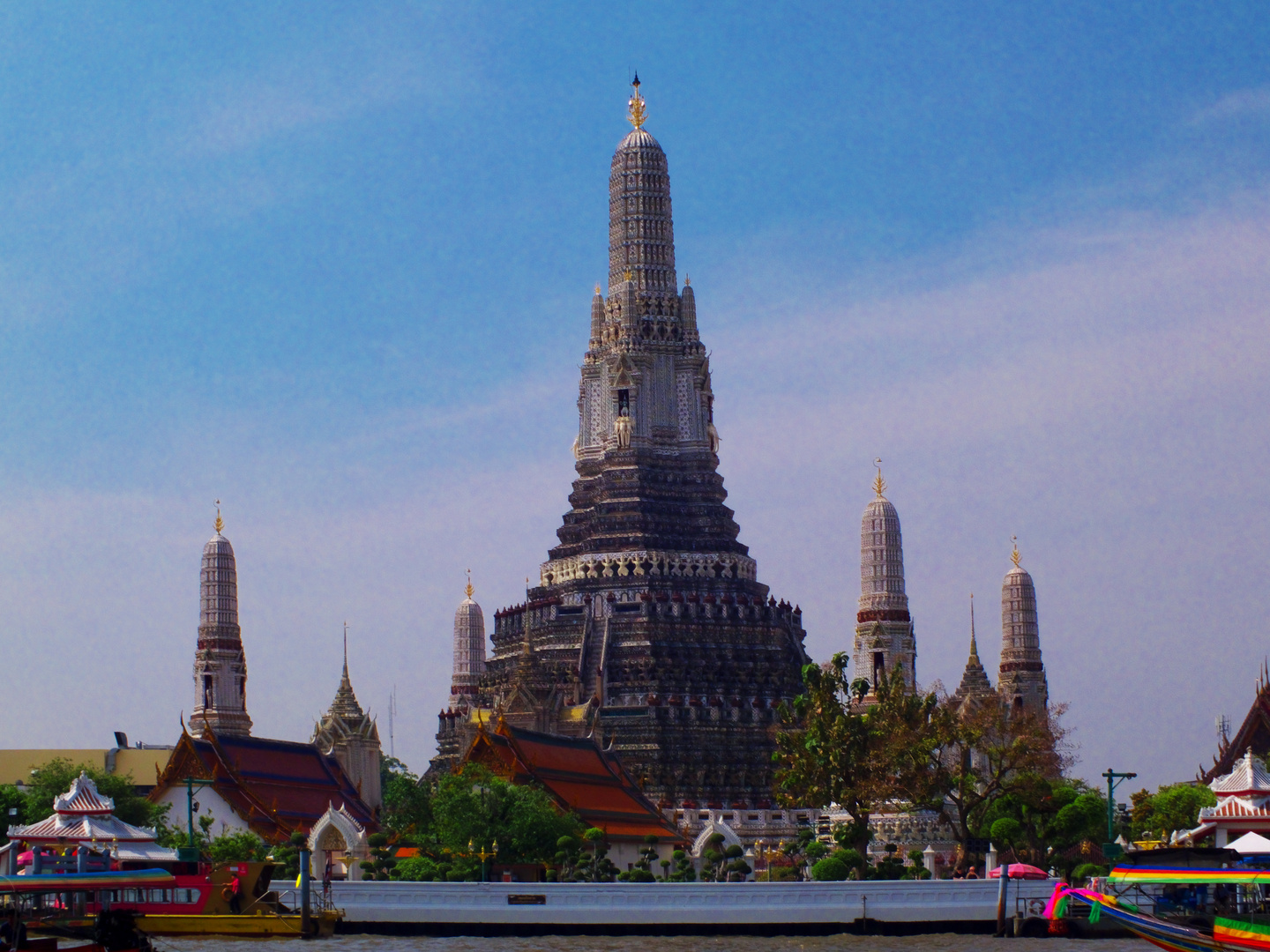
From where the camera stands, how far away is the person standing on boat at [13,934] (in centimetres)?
4275

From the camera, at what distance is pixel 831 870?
6625 cm

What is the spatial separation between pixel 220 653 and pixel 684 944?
3874 cm

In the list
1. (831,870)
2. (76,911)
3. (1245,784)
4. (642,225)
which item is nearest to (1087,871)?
(1245,784)

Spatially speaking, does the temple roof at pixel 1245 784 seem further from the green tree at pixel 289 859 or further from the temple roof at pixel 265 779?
the temple roof at pixel 265 779

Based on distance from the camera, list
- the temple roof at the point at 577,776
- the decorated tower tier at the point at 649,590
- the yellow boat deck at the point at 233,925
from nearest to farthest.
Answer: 1. the yellow boat deck at the point at 233,925
2. the temple roof at the point at 577,776
3. the decorated tower tier at the point at 649,590

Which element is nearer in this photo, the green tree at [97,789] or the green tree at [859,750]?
the green tree at [859,750]

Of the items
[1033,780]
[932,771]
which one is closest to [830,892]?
[1033,780]

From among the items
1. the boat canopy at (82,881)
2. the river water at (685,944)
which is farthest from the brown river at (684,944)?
the boat canopy at (82,881)

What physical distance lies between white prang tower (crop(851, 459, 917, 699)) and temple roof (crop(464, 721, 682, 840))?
1115 cm

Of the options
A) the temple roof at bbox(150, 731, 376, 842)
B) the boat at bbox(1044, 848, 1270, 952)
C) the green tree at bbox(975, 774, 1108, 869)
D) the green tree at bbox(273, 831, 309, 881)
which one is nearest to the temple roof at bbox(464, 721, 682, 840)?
the temple roof at bbox(150, 731, 376, 842)

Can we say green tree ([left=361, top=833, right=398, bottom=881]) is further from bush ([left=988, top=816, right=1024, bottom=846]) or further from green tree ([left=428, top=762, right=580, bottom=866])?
bush ([left=988, top=816, right=1024, bottom=846])

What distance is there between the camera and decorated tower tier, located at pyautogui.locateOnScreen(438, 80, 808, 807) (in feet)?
293

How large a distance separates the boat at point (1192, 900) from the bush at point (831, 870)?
17261mm

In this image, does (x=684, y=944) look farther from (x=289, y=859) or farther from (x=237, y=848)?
(x=237, y=848)
